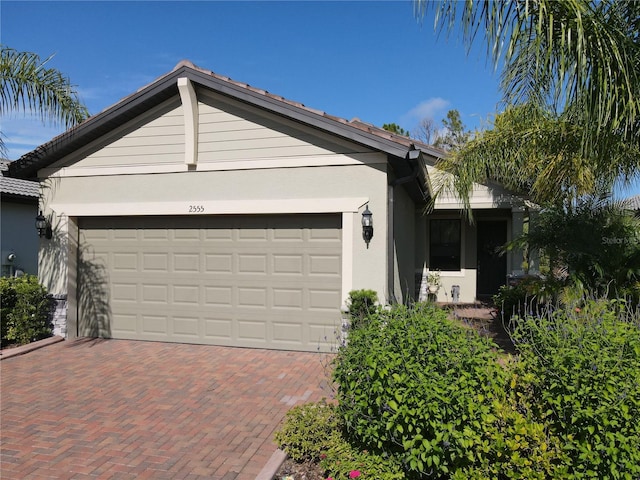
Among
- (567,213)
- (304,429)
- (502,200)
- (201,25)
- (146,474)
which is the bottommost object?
(146,474)

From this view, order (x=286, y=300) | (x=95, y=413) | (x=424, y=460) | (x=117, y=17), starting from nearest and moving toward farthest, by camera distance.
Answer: (x=424, y=460)
(x=95, y=413)
(x=286, y=300)
(x=117, y=17)

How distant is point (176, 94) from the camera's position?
26.5 feet

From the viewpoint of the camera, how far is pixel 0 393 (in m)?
5.78

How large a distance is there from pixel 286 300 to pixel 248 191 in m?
2.07

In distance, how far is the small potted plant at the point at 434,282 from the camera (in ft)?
46.6

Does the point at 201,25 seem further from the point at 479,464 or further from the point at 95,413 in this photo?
the point at 479,464

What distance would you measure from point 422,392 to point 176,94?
23.2ft

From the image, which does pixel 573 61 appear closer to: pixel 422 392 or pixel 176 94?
pixel 422 392

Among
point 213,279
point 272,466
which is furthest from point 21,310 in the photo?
point 272,466

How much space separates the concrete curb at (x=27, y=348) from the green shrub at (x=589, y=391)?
26.3 ft

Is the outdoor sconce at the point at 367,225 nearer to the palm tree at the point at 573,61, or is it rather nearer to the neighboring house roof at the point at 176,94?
the neighboring house roof at the point at 176,94

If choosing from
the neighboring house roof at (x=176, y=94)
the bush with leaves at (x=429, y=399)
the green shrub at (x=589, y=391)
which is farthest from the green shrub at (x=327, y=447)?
the neighboring house roof at (x=176, y=94)

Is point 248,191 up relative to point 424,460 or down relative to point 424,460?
up

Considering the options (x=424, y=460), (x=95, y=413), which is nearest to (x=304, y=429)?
(x=424, y=460)
